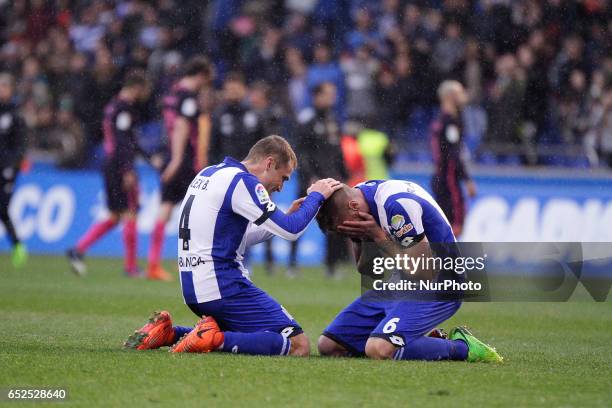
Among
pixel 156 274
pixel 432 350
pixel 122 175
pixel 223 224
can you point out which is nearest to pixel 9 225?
pixel 122 175

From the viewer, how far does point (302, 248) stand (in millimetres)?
18766

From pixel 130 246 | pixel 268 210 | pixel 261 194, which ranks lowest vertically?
pixel 130 246

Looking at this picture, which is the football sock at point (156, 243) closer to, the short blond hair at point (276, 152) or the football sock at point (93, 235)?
the football sock at point (93, 235)

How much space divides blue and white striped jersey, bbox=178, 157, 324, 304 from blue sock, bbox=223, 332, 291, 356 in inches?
11.9

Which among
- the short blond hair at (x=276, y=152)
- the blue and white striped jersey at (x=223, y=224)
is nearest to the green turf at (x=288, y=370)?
the blue and white striped jersey at (x=223, y=224)

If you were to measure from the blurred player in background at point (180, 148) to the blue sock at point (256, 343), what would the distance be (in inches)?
307

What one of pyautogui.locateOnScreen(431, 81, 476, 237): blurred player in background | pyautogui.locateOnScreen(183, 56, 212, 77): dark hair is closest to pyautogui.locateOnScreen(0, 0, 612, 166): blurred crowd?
pyautogui.locateOnScreen(183, 56, 212, 77): dark hair

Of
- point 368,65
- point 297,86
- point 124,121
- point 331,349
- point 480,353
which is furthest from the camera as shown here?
point 297,86

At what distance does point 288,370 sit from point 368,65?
46.6 ft

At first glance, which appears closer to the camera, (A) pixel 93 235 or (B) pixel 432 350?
(B) pixel 432 350

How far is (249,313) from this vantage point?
7688 mm

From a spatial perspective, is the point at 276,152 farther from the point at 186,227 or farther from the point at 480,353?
the point at 480,353

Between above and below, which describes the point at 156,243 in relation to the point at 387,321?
below

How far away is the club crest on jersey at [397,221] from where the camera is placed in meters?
7.29
